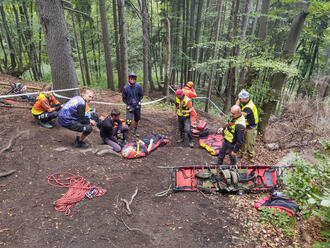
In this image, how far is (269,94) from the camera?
23.5 ft

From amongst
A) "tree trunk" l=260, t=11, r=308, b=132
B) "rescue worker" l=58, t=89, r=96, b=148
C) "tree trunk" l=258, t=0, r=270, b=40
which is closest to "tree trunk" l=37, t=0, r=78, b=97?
"rescue worker" l=58, t=89, r=96, b=148

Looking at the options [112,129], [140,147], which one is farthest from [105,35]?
[140,147]

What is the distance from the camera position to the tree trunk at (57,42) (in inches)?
193

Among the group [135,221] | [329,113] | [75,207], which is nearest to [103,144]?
[75,207]

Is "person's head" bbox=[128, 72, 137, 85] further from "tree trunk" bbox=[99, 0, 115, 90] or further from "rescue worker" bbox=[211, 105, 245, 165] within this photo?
"tree trunk" bbox=[99, 0, 115, 90]

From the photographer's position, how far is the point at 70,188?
3.66 m

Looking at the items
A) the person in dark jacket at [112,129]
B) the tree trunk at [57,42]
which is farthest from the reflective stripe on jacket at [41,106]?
the person in dark jacket at [112,129]

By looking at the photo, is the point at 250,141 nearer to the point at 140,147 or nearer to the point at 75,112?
the point at 140,147

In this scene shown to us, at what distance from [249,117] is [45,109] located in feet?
17.8

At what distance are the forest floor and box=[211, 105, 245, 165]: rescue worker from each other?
1120 mm

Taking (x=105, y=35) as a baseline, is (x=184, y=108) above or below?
below

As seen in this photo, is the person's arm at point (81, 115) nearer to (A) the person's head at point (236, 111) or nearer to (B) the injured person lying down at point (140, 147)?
(B) the injured person lying down at point (140, 147)

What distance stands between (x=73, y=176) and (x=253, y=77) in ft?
22.7

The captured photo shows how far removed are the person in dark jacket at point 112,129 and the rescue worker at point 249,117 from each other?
3.37 m
